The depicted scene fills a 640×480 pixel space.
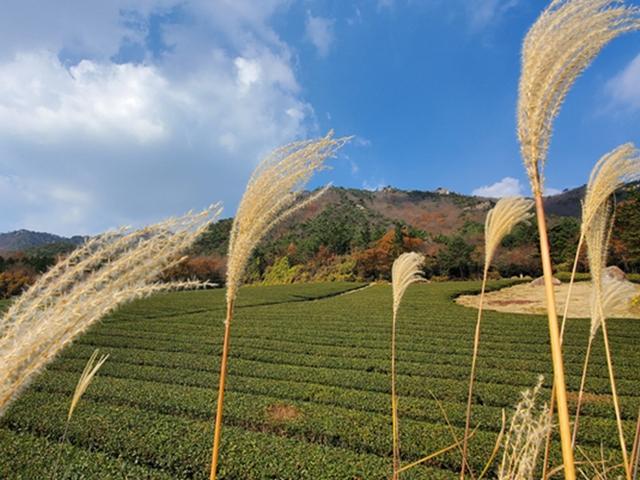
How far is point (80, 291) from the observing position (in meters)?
1.07

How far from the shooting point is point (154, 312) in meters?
20.7

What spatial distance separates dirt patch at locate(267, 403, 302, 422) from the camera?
738 cm

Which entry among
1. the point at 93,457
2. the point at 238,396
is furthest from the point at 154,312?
the point at 93,457

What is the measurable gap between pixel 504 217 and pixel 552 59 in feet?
3.24

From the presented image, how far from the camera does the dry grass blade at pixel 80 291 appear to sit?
0.99m

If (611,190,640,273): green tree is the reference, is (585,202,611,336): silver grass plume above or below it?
below

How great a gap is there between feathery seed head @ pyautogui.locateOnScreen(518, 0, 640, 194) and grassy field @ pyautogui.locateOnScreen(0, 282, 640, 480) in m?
5.39

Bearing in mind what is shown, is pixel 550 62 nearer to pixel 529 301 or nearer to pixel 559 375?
pixel 559 375

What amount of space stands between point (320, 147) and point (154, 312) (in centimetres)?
2144

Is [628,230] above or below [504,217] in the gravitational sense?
above

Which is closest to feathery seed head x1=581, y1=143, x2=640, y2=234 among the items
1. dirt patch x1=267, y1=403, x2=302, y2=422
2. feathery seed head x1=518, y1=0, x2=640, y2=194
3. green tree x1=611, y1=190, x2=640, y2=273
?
feathery seed head x1=518, y1=0, x2=640, y2=194

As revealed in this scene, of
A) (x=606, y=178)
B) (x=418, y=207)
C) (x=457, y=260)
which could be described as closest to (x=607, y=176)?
(x=606, y=178)

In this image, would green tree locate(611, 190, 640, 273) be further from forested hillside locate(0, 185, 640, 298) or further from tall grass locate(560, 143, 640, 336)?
tall grass locate(560, 143, 640, 336)

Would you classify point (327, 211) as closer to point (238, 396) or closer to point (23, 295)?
point (238, 396)
